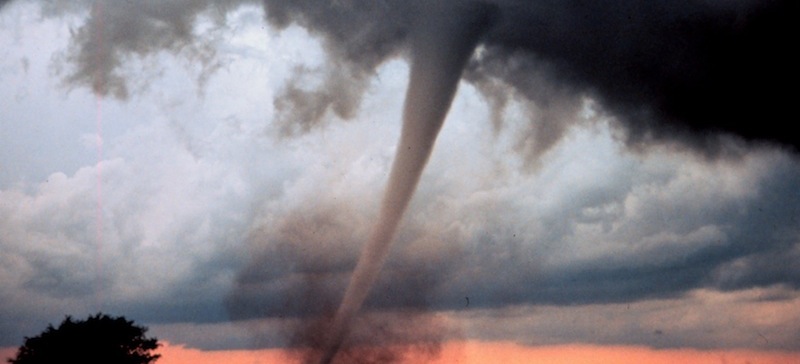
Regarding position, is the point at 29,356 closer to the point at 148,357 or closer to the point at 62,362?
the point at 62,362

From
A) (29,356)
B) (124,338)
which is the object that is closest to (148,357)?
(124,338)

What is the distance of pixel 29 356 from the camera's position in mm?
97562

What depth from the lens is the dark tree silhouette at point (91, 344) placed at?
322 ft

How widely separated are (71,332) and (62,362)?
3.56 metres

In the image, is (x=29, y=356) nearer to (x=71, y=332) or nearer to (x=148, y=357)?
(x=71, y=332)

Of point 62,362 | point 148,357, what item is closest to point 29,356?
point 62,362

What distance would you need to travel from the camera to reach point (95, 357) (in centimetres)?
9862

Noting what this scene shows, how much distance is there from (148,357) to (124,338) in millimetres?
3131

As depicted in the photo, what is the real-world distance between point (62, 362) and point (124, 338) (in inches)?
254

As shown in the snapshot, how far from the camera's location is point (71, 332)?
100500mm

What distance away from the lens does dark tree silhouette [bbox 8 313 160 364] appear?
98000 millimetres

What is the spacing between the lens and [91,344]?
99.8 m

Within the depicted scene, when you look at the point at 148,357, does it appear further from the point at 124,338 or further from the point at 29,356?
the point at 29,356
